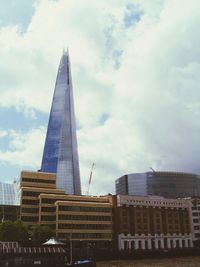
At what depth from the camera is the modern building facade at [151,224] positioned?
578 ft

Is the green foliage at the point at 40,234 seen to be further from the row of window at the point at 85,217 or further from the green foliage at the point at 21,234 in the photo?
the row of window at the point at 85,217

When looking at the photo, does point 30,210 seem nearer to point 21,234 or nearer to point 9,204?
point 9,204

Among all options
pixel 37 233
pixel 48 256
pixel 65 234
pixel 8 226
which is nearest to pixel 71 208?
pixel 65 234

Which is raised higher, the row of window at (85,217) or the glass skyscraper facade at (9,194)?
the glass skyscraper facade at (9,194)

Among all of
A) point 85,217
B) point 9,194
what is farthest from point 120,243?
point 9,194

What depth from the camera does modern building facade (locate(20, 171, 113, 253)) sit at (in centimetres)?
16175

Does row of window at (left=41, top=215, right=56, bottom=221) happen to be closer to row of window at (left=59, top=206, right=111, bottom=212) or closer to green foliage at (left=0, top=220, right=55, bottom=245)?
row of window at (left=59, top=206, right=111, bottom=212)

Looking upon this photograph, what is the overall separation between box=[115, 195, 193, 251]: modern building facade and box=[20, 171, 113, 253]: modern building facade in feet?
18.9

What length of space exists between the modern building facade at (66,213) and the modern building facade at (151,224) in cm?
576

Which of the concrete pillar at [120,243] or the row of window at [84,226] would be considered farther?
the concrete pillar at [120,243]

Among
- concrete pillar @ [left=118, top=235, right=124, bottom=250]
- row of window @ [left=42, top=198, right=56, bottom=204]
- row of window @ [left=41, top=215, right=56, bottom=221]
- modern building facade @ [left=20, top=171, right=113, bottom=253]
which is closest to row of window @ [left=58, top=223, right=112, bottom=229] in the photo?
modern building facade @ [left=20, top=171, right=113, bottom=253]

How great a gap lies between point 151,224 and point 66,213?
42709 millimetres

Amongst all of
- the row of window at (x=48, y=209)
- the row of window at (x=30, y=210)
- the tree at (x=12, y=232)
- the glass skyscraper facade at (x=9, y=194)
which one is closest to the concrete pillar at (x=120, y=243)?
the row of window at (x=48, y=209)

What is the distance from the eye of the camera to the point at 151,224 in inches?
7303
